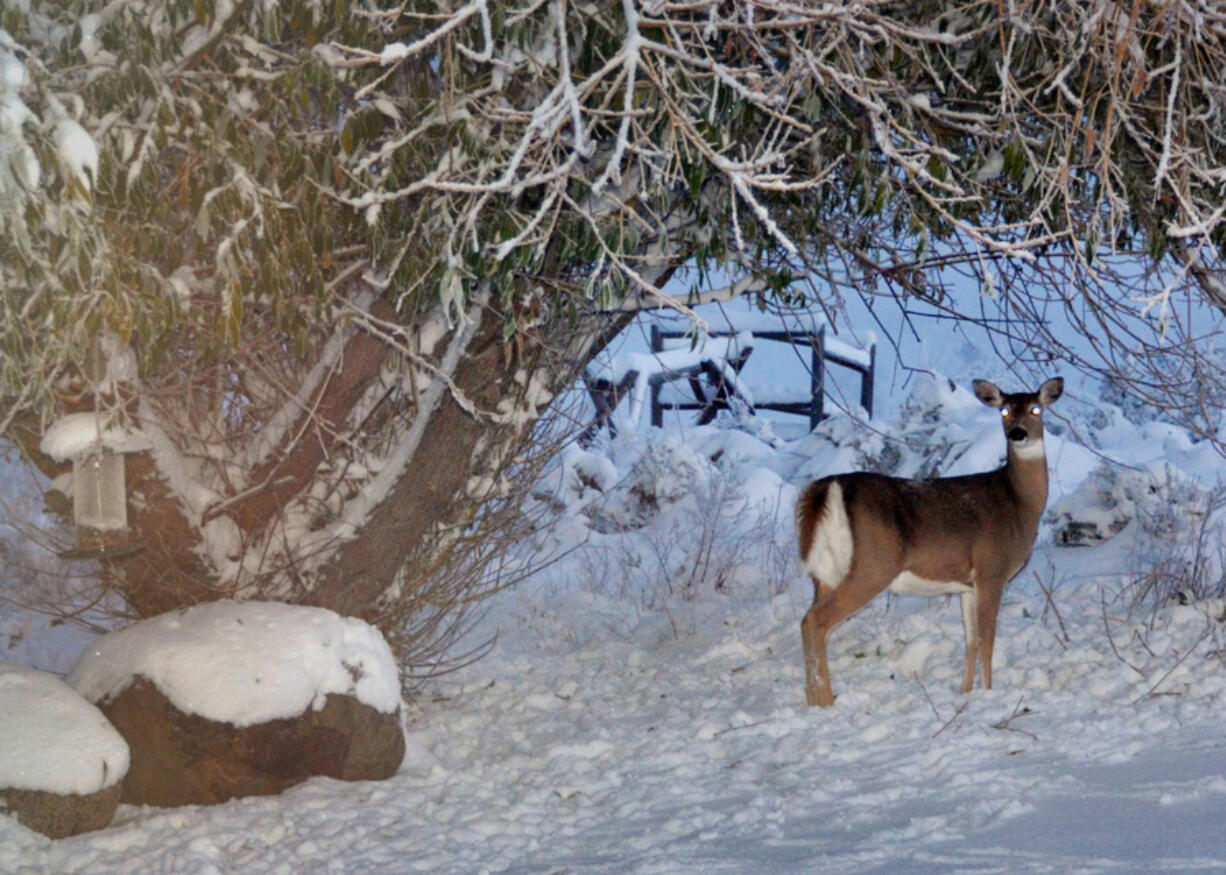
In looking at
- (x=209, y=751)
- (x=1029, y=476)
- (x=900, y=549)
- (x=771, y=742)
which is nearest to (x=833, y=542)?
(x=900, y=549)

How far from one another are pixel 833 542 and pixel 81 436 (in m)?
3.54

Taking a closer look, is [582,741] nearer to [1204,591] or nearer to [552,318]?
[552,318]

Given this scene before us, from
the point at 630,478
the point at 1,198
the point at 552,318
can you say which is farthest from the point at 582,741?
the point at 630,478

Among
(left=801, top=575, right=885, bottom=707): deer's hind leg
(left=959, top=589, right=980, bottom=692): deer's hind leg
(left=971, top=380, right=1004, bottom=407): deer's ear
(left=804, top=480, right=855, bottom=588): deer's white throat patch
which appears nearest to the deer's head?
(left=971, top=380, right=1004, bottom=407): deer's ear

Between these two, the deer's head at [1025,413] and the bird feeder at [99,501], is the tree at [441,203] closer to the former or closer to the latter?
the bird feeder at [99,501]

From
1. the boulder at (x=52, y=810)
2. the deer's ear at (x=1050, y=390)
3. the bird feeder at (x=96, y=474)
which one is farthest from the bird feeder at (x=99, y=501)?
the deer's ear at (x=1050, y=390)

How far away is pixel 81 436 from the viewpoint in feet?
17.6

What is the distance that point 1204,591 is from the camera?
8.08 metres

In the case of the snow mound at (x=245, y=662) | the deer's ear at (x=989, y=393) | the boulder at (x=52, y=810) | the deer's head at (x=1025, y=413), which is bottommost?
the boulder at (x=52, y=810)

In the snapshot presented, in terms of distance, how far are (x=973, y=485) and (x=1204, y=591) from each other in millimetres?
1866

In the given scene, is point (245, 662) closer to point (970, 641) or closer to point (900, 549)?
point (900, 549)

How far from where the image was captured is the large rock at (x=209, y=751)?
19.2 ft

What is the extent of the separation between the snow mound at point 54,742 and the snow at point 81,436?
42.5 inches

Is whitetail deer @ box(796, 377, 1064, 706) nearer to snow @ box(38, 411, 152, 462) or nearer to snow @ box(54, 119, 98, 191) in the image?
snow @ box(38, 411, 152, 462)
